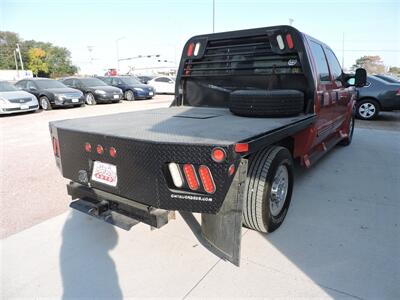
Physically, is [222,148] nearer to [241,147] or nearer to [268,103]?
[241,147]

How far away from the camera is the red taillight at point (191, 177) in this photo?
1985mm

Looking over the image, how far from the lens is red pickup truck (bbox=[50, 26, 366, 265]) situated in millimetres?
2006

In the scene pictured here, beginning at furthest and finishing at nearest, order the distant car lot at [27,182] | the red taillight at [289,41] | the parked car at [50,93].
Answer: the parked car at [50,93] < the red taillight at [289,41] < the distant car lot at [27,182]

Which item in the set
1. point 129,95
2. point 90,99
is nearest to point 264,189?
point 90,99

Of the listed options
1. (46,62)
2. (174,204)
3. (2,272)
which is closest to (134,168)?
(174,204)

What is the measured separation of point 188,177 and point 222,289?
91cm

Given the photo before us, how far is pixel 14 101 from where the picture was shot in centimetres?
1119

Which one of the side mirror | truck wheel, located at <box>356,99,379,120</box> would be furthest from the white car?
the side mirror

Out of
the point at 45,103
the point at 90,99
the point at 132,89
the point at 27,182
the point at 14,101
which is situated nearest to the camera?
the point at 27,182

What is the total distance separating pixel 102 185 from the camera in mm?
2438

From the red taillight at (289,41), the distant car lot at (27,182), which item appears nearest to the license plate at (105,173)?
the distant car lot at (27,182)

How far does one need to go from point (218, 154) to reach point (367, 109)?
1027 cm

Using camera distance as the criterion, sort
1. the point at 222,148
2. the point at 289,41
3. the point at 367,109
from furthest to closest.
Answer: the point at 367,109, the point at 289,41, the point at 222,148

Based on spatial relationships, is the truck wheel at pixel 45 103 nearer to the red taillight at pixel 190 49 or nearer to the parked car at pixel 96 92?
the parked car at pixel 96 92
